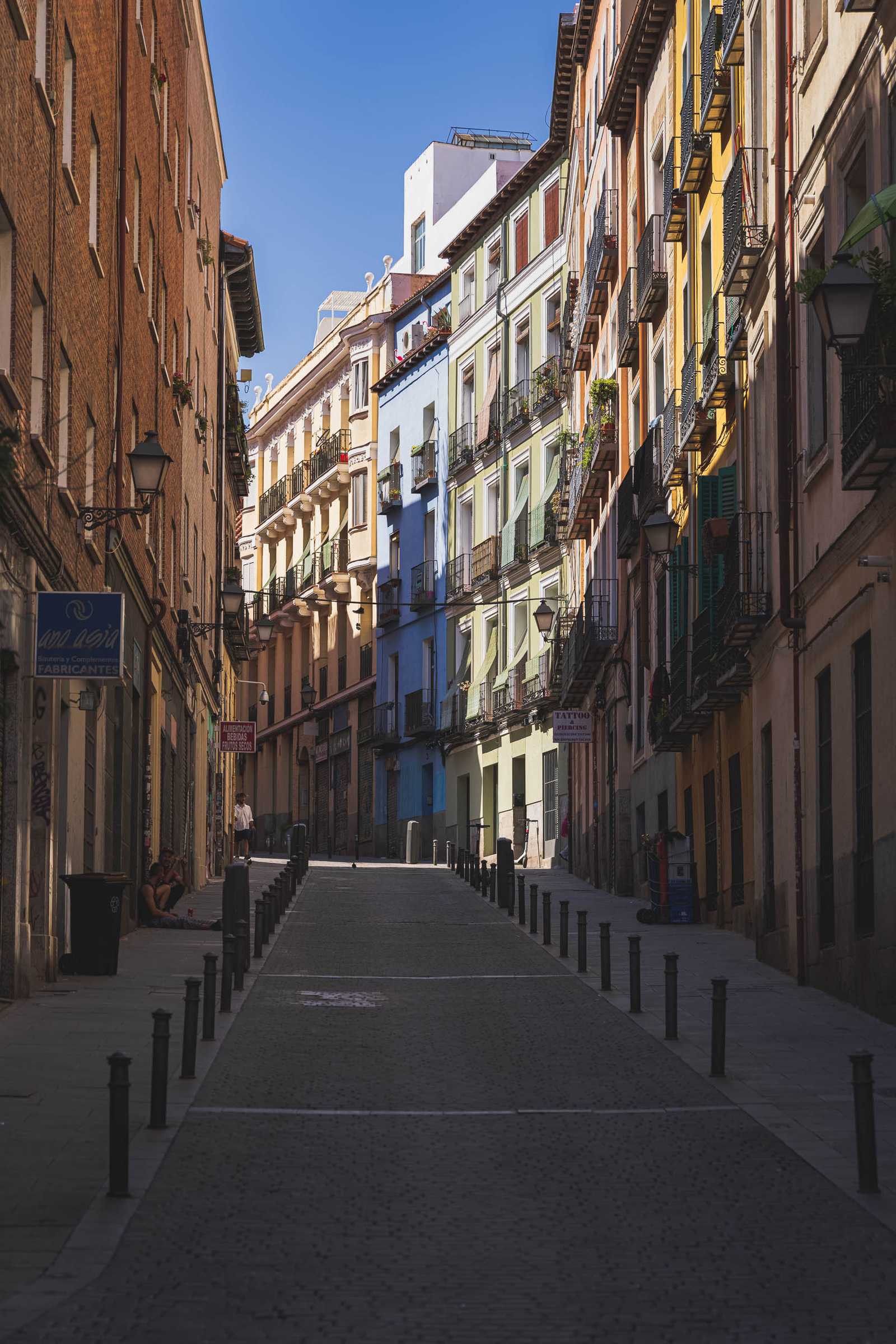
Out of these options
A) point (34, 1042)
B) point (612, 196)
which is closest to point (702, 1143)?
point (34, 1042)

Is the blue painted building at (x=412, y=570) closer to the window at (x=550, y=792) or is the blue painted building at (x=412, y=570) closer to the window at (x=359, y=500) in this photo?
the window at (x=359, y=500)

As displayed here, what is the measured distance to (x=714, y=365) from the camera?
24.2 m

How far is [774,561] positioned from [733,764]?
462 centimetres

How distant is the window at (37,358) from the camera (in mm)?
16766

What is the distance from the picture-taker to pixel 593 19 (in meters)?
40.3

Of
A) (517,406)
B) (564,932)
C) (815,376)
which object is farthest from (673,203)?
(517,406)

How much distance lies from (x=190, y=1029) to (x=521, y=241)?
40.1 metres

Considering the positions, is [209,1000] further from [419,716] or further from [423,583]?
[423,583]

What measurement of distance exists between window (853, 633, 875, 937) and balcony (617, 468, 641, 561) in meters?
15.4

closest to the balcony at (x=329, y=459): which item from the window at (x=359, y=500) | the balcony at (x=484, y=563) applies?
the window at (x=359, y=500)

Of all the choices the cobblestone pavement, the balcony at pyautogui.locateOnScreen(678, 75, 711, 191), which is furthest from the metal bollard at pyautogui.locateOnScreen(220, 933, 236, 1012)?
the balcony at pyautogui.locateOnScreen(678, 75, 711, 191)

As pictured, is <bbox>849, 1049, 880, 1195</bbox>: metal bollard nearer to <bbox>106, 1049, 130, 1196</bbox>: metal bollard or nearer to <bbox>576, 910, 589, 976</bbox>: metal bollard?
<bbox>106, 1049, 130, 1196</bbox>: metal bollard

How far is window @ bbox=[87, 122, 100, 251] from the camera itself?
21.1 metres

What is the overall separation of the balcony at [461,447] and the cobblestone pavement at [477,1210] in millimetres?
37694
